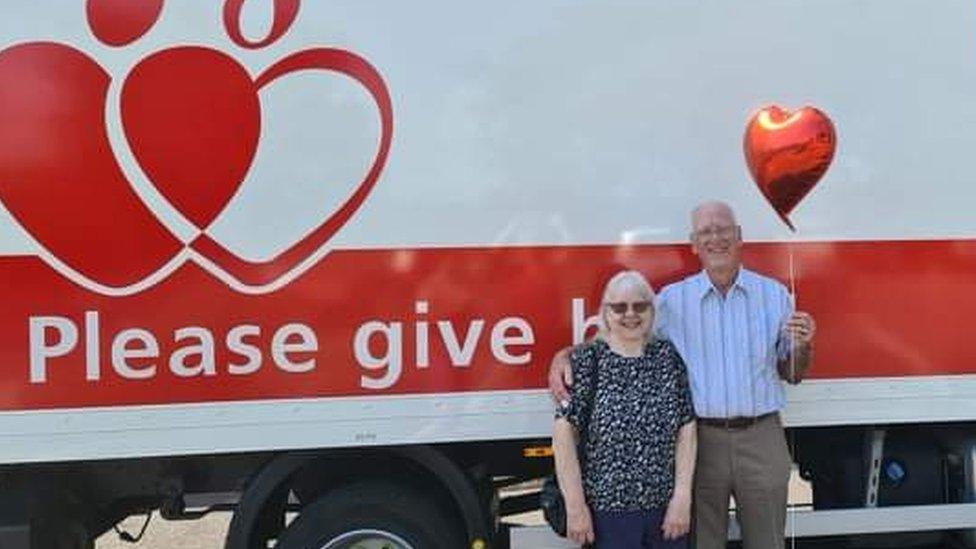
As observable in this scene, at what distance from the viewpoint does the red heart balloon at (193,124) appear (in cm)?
366

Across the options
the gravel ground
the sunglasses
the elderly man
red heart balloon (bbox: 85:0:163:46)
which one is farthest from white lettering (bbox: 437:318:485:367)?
the gravel ground

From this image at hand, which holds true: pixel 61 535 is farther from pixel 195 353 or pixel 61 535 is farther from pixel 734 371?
pixel 734 371

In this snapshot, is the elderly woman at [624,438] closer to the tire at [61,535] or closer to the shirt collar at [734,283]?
the shirt collar at [734,283]

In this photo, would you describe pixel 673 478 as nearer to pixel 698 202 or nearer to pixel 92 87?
pixel 698 202

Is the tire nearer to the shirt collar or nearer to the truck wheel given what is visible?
the truck wheel

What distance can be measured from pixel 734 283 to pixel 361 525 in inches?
64.0

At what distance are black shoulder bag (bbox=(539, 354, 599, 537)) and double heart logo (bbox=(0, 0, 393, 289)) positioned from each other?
43.5 inches

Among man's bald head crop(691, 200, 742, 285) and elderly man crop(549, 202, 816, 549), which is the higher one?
man's bald head crop(691, 200, 742, 285)

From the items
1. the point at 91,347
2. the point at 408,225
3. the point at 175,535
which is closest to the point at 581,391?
the point at 408,225

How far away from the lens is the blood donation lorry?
3.66 meters

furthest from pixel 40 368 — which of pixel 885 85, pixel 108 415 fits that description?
pixel 885 85

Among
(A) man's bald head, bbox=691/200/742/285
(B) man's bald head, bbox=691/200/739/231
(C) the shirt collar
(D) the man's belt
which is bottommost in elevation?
(D) the man's belt

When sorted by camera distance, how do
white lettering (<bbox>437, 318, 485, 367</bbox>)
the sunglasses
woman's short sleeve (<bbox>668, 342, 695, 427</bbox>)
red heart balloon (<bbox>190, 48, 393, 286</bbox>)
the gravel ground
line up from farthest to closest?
the gravel ground, white lettering (<bbox>437, 318, 485, 367</bbox>), red heart balloon (<bbox>190, 48, 393, 286</bbox>), woman's short sleeve (<bbox>668, 342, 695, 427</bbox>), the sunglasses

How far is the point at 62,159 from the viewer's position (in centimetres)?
363
